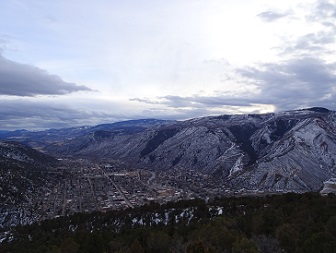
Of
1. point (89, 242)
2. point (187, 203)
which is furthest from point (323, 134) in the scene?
point (89, 242)

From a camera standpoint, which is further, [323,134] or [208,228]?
[323,134]

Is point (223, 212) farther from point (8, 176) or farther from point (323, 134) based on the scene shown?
point (323, 134)

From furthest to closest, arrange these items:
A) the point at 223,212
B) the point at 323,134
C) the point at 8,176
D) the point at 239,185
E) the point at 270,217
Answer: the point at 323,134, the point at 239,185, the point at 8,176, the point at 223,212, the point at 270,217

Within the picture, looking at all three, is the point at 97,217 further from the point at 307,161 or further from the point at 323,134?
the point at 323,134

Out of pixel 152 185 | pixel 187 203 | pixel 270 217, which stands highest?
pixel 270 217

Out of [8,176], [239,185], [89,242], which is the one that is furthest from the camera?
[239,185]

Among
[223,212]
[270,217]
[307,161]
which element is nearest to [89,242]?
[270,217]

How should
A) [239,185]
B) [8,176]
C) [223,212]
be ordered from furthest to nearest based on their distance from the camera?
[239,185]
[8,176]
[223,212]

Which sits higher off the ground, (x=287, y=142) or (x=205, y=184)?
(x=287, y=142)

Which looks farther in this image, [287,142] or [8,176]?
[287,142]
